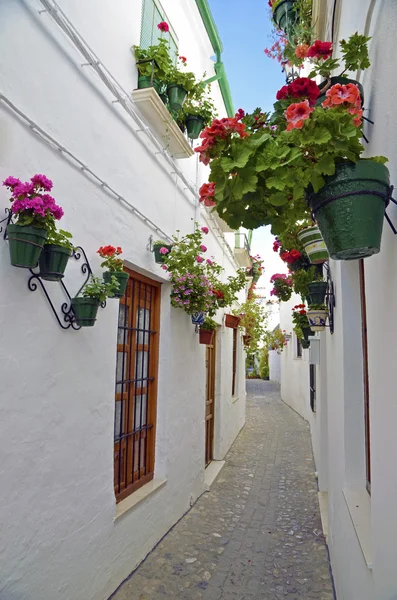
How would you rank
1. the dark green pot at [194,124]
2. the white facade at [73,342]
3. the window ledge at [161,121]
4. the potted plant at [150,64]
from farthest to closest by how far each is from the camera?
the dark green pot at [194,124]
the potted plant at [150,64]
the window ledge at [161,121]
the white facade at [73,342]

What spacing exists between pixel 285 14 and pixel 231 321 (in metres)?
5.73

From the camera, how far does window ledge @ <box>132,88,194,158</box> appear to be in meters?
4.05

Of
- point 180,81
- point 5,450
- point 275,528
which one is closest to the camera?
point 5,450

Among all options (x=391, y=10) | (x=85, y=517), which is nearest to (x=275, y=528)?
(x=85, y=517)

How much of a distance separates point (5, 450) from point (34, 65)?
7.61ft

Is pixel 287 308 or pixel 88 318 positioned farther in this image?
pixel 287 308

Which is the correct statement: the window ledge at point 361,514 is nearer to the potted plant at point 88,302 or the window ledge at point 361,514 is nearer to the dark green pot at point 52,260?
the potted plant at point 88,302

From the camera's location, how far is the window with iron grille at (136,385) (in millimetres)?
3902

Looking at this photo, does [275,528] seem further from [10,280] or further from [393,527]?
[10,280]

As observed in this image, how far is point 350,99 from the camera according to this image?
1.50 meters

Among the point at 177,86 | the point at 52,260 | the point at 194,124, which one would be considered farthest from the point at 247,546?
the point at 177,86

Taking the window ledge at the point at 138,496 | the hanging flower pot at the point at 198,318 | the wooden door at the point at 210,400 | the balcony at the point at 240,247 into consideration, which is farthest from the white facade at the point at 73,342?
the balcony at the point at 240,247

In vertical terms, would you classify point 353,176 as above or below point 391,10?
below

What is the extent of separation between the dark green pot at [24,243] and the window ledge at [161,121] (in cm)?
241
